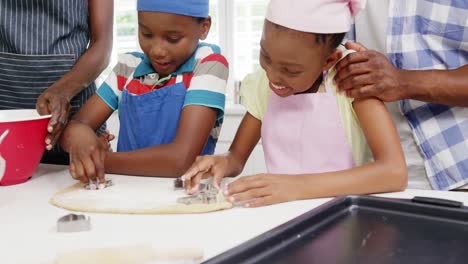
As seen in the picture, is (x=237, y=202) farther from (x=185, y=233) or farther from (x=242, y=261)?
(x=242, y=261)

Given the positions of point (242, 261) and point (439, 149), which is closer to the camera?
point (242, 261)

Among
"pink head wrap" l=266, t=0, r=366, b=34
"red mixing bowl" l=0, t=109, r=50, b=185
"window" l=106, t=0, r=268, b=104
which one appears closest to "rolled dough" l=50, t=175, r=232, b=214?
"red mixing bowl" l=0, t=109, r=50, b=185

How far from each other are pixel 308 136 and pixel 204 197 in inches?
11.9

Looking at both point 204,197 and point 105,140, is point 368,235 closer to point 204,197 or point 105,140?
point 204,197

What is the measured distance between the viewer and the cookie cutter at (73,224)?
813 mm

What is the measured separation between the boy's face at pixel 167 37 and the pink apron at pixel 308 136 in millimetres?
271

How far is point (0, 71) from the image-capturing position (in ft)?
4.60

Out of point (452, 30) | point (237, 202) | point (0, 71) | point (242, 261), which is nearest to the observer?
point (242, 261)

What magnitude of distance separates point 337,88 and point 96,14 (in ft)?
2.44

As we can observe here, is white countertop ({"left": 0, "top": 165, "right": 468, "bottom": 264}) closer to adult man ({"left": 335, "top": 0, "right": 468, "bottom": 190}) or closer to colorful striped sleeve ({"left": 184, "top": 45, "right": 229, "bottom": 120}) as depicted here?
adult man ({"left": 335, "top": 0, "right": 468, "bottom": 190})

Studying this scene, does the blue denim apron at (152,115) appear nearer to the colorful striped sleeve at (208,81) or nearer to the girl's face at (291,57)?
the colorful striped sleeve at (208,81)

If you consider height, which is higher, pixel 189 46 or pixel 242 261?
pixel 189 46

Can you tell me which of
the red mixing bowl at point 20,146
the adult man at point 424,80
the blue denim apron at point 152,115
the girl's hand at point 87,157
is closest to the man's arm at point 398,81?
the adult man at point 424,80

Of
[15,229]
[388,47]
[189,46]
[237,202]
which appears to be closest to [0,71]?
[189,46]
